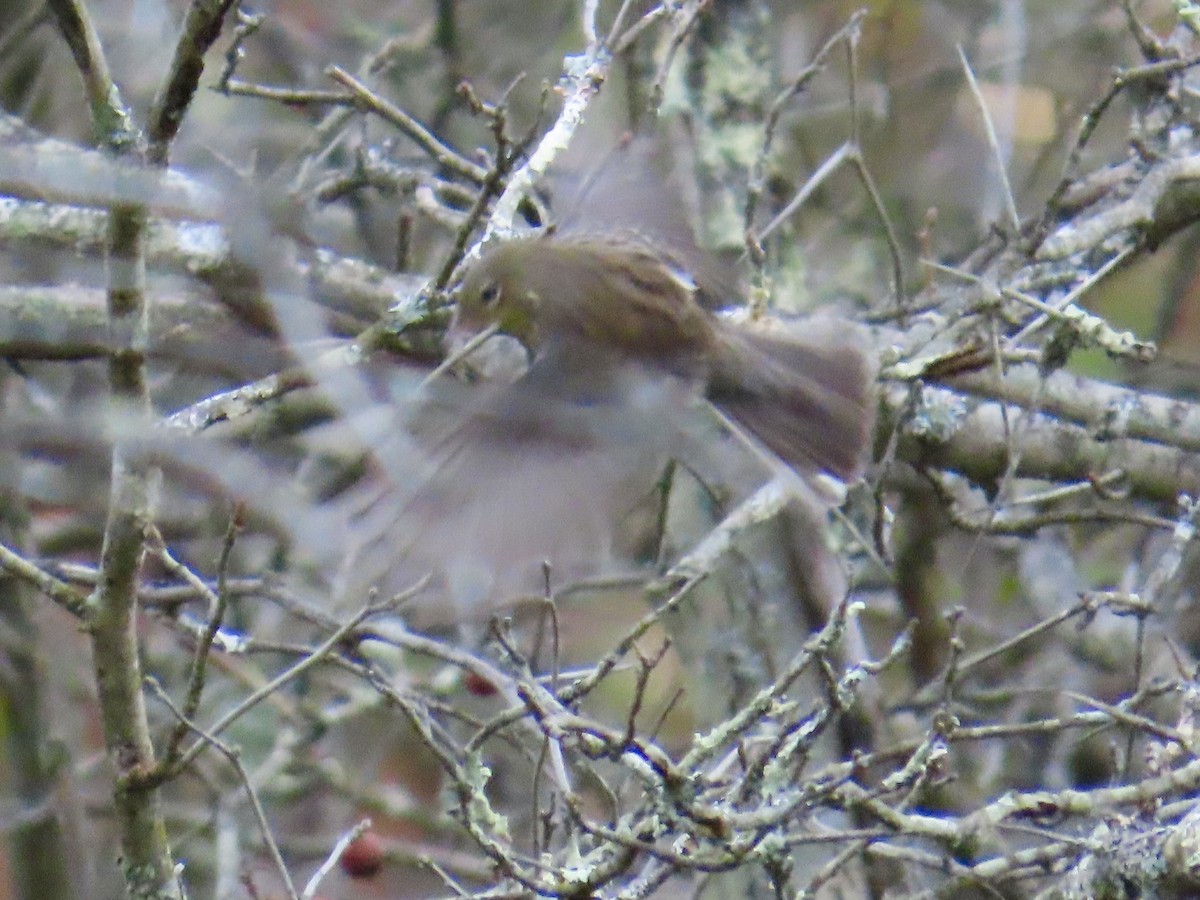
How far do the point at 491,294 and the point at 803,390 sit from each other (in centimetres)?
68

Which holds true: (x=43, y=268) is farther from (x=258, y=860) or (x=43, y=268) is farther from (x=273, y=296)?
(x=258, y=860)

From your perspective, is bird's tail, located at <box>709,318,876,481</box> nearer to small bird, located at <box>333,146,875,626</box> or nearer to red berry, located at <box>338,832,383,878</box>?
small bird, located at <box>333,146,875,626</box>

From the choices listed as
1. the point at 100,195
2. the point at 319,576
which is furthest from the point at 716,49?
the point at 100,195

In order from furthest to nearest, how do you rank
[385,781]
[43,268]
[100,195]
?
[385,781]
[43,268]
[100,195]

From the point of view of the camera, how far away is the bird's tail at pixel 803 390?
362cm

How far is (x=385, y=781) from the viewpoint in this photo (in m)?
6.07

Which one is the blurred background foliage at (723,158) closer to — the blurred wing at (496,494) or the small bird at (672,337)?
the small bird at (672,337)

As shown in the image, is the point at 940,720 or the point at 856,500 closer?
the point at 940,720

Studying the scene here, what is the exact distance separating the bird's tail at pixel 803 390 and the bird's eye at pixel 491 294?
0.53m

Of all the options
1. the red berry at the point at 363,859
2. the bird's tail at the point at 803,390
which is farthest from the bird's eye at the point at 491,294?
the red berry at the point at 363,859

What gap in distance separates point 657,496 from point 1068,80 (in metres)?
2.50

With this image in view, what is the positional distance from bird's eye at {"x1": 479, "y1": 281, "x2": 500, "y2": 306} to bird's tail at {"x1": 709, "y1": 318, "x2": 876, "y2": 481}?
1.73 feet

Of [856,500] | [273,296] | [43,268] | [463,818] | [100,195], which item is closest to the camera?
[100,195]

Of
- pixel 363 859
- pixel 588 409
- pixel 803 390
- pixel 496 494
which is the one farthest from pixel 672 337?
pixel 363 859
